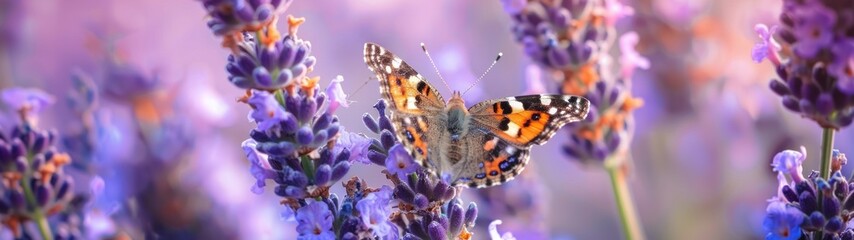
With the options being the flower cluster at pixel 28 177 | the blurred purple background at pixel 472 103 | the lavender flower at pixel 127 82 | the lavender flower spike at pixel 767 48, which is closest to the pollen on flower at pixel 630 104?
the blurred purple background at pixel 472 103

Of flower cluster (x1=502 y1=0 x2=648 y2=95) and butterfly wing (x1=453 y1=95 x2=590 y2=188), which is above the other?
flower cluster (x1=502 y1=0 x2=648 y2=95)

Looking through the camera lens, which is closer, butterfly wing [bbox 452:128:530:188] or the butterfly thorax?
butterfly wing [bbox 452:128:530:188]

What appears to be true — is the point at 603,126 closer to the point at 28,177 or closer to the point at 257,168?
the point at 257,168

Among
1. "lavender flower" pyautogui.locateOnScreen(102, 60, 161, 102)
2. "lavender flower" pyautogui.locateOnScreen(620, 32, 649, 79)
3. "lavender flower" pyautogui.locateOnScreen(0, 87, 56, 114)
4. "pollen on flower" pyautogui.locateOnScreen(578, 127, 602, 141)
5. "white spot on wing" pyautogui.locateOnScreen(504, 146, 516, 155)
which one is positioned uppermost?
"lavender flower" pyautogui.locateOnScreen(102, 60, 161, 102)

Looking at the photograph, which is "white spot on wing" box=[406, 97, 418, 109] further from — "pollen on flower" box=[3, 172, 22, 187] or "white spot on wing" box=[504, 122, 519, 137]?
"pollen on flower" box=[3, 172, 22, 187]

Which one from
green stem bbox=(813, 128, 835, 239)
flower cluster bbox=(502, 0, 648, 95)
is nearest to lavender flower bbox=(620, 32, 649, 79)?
flower cluster bbox=(502, 0, 648, 95)

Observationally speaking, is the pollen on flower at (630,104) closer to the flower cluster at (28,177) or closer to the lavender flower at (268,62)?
the lavender flower at (268,62)

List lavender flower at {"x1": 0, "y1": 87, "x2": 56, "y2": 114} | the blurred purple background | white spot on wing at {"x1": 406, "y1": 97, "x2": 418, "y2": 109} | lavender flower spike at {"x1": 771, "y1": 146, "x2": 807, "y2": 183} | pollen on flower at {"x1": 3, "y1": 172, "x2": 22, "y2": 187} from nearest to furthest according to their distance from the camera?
lavender flower spike at {"x1": 771, "y1": 146, "x2": 807, "y2": 183}, white spot on wing at {"x1": 406, "y1": 97, "x2": 418, "y2": 109}, pollen on flower at {"x1": 3, "y1": 172, "x2": 22, "y2": 187}, lavender flower at {"x1": 0, "y1": 87, "x2": 56, "y2": 114}, the blurred purple background
